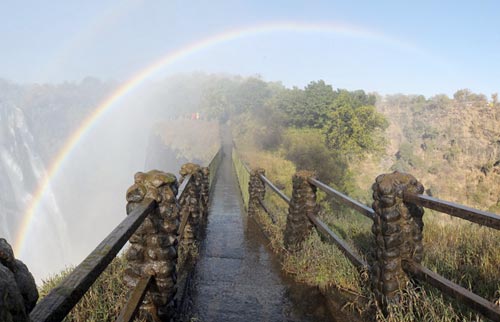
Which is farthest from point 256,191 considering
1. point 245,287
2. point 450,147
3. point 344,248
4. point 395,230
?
point 450,147

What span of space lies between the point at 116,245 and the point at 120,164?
14720cm

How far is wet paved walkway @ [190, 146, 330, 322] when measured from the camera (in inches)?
156

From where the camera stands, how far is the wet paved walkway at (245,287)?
3.96 meters

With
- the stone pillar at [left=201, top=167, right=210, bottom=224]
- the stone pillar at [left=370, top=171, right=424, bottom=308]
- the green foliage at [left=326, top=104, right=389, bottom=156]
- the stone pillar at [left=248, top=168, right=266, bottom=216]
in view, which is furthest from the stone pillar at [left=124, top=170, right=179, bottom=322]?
the green foliage at [left=326, top=104, right=389, bottom=156]

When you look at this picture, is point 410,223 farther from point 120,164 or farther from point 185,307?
point 120,164

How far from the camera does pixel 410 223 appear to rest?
127 inches

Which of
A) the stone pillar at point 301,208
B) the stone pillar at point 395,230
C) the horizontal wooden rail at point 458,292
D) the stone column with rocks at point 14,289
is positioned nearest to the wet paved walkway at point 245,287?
the stone pillar at point 301,208

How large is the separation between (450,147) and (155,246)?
44973mm

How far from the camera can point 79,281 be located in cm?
161

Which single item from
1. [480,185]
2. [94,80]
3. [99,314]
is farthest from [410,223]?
[94,80]

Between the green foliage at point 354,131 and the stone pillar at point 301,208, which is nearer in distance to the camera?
the stone pillar at point 301,208

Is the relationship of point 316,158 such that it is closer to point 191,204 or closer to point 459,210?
point 191,204

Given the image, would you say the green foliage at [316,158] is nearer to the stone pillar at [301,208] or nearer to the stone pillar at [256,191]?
the stone pillar at [256,191]

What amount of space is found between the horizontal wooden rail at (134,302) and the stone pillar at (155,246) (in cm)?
11
